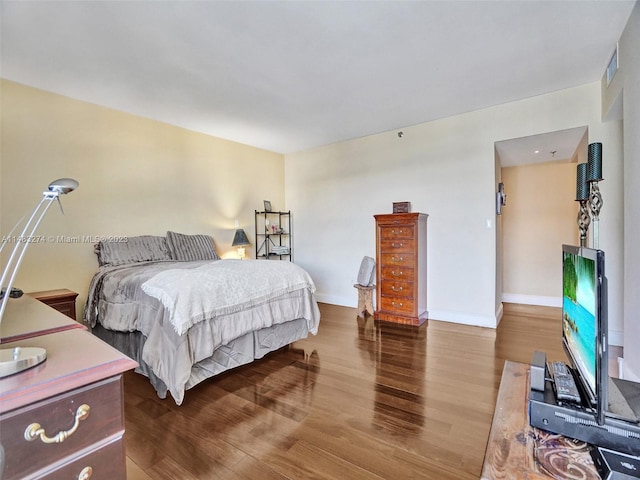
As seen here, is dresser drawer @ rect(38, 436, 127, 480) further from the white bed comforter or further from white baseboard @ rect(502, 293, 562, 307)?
white baseboard @ rect(502, 293, 562, 307)

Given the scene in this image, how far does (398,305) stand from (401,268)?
0.49 metres

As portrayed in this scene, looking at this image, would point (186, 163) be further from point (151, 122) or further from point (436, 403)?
point (436, 403)

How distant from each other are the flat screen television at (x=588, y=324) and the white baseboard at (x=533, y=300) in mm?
4591

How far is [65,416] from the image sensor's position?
688mm

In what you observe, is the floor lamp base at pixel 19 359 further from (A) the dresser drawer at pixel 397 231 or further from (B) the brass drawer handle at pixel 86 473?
(A) the dresser drawer at pixel 397 231

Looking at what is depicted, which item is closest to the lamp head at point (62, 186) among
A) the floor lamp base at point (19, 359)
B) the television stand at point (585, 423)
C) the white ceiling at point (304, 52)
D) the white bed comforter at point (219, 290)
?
the floor lamp base at point (19, 359)

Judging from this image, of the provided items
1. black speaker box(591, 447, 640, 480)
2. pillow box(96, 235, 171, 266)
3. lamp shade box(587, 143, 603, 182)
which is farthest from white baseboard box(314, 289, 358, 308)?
black speaker box(591, 447, 640, 480)

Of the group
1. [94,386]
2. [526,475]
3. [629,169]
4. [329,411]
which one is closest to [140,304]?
[329,411]

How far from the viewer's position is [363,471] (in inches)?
59.3

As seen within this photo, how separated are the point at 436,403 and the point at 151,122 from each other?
4.32 m

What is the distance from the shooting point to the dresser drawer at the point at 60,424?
0.61 metres

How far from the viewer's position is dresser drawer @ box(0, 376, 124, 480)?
611 mm

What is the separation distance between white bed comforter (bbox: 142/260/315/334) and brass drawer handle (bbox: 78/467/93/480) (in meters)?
1.33

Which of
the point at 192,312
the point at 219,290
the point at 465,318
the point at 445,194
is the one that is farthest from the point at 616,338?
the point at 192,312
